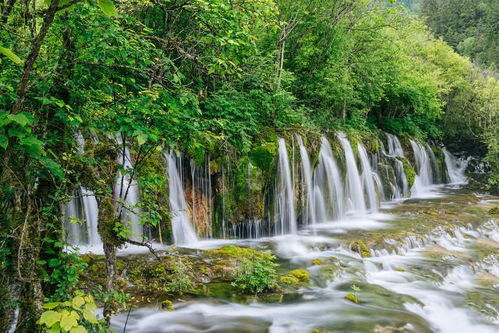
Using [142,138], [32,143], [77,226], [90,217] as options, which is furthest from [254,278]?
[32,143]

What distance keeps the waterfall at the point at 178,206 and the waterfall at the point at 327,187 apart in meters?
5.31

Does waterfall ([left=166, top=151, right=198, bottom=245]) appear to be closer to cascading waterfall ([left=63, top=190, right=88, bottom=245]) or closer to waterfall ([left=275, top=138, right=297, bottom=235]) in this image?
cascading waterfall ([left=63, top=190, right=88, bottom=245])

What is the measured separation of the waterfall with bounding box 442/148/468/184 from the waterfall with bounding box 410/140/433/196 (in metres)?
3.22

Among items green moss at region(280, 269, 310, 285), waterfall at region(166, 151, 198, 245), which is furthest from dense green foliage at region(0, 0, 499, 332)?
green moss at region(280, 269, 310, 285)

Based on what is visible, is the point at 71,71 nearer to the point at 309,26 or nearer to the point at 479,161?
the point at 309,26

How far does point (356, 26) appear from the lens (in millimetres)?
18000

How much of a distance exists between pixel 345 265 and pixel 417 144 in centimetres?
1847

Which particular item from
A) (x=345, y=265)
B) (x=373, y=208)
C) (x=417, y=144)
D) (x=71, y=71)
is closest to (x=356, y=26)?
(x=373, y=208)

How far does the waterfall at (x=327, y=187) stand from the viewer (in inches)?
548

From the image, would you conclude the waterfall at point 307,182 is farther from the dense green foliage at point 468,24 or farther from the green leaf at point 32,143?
the dense green foliage at point 468,24

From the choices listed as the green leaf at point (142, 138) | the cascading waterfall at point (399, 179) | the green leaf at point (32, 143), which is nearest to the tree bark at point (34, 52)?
the green leaf at point (32, 143)

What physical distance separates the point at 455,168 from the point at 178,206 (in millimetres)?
26517

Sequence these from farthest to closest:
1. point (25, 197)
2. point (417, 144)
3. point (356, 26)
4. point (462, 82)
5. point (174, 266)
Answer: point (462, 82), point (417, 144), point (356, 26), point (174, 266), point (25, 197)

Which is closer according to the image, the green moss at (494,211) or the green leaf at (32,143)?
the green leaf at (32,143)
